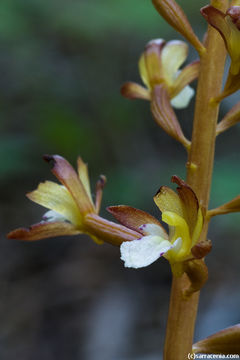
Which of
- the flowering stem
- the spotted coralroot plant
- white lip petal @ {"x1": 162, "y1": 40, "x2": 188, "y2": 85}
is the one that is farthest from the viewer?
white lip petal @ {"x1": 162, "y1": 40, "x2": 188, "y2": 85}

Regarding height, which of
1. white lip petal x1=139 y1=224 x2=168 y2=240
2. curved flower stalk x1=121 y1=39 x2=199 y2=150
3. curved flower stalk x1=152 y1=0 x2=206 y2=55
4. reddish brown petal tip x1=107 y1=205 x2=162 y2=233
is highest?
curved flower stalk x1=152 y1=0 x2=206 y2=55

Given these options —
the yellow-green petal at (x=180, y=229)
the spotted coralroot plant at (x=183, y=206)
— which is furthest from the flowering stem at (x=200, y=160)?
the yellow-green petal at (x=180, y=229)

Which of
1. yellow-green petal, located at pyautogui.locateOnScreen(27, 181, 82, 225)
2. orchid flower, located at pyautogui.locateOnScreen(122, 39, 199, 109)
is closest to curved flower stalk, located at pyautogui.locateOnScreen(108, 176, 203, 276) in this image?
yellow-green petal, located at pyautogui.locateOnScreen(27, 181, 82, 225)

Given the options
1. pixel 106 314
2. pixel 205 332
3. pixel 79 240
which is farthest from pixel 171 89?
pixel 79 240

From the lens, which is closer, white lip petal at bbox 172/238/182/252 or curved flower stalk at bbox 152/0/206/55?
white lip petal at bbox 172/238/182/252

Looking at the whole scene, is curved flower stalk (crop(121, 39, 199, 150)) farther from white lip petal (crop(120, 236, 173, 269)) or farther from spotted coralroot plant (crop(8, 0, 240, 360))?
white lip petal (crop(120, 236, 173, 269))

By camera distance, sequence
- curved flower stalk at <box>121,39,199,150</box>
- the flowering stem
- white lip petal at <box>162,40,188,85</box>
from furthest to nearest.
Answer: white lip petal at <box>162,40,188,85</box> → curved flower stalk at <box>121,39,199,150</box> → the flowering stem

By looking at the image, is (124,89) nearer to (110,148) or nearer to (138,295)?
(138,295)

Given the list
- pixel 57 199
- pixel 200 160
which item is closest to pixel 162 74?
pixel 200 160
